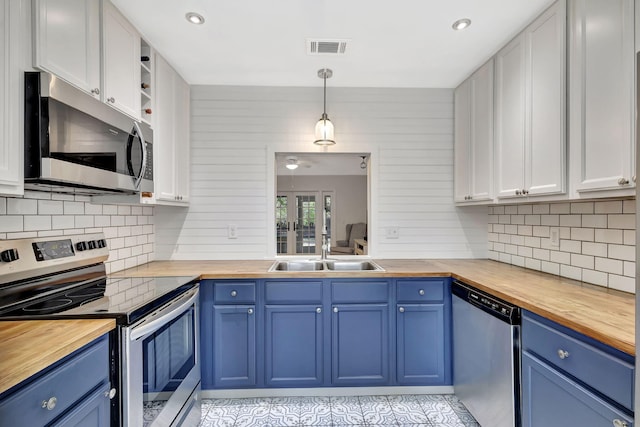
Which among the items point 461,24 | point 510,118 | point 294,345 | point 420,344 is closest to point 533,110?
point 510,118

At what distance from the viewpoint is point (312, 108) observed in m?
2.77

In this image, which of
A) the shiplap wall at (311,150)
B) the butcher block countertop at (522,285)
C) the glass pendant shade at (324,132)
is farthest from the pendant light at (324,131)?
the butcher block countertop at (522,285)

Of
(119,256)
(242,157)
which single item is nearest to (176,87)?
(242,157)

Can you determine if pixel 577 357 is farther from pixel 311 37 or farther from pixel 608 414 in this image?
pixel 311 37

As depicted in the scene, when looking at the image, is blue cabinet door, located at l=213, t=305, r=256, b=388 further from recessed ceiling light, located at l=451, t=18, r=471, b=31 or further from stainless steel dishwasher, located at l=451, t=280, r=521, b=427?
→ recessed ceiling light, located at l=451, t=18, r=471, b=31

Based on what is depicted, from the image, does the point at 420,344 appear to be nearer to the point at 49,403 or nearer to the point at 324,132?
the point at 324,132

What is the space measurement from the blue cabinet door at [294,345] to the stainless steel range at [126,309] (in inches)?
19.3

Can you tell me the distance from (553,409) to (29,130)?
7.61 feet

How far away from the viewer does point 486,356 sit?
1.73 meters

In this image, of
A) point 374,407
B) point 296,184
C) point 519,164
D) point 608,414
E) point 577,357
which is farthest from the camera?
point 296,184

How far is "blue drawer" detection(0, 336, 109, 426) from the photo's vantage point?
82cm

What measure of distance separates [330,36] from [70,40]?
1.35 m

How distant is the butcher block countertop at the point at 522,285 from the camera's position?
115 cm

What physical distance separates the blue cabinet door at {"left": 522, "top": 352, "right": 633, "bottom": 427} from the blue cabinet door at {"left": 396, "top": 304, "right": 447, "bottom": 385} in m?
0.72
